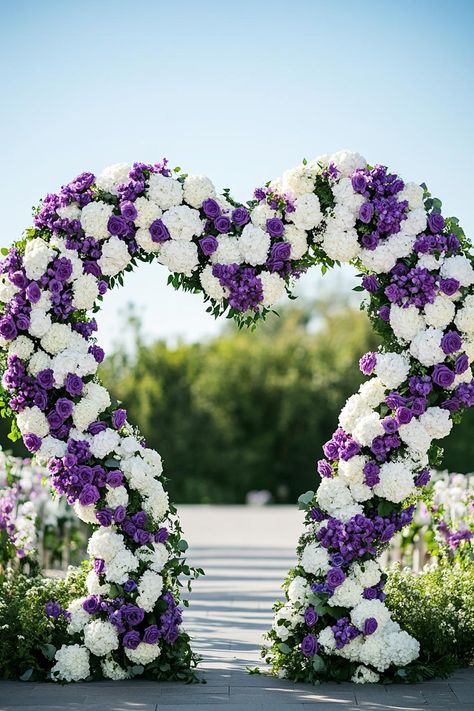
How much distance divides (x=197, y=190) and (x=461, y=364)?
2034 mm

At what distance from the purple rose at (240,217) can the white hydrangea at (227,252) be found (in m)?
0.11

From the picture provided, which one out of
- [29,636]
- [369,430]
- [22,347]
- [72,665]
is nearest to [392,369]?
[369,430]

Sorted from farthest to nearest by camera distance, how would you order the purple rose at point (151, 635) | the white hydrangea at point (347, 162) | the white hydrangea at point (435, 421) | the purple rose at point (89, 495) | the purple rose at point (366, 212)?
1. the white hydrangea at point (347, 162)
2. the purple rose at point (366, 212)
3. the white hydrangea at point (435, 421)
4. the purple rose at point (89, 495)
5. the purple rose at point (151, 635)

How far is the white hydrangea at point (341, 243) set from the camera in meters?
6.86

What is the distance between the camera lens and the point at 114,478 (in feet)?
21.7

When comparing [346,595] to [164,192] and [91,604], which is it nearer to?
[91,604]

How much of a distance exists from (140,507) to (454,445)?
68.8 ft

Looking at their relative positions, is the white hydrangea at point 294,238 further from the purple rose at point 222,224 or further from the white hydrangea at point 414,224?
the white hydrangea at point 414,224

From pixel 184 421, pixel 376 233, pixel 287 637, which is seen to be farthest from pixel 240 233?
pixel 184 421

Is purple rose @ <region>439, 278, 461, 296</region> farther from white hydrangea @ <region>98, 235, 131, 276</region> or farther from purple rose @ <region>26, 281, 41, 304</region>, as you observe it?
purple rose @ <region>26, 281, 41, 304</region>

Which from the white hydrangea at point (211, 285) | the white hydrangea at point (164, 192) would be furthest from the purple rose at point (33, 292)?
the white hydrangea at point (211, 285)

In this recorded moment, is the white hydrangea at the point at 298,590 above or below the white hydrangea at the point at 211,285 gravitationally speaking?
below

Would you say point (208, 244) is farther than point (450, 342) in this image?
Yes

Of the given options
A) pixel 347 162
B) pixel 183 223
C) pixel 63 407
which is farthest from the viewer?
pixel 347 162
